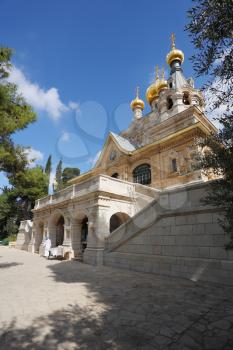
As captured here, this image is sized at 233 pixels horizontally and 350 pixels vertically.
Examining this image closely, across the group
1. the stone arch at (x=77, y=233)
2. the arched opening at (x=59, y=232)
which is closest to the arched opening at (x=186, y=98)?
the stone arch at (x=77, y=233)

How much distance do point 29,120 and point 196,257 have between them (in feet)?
34.0

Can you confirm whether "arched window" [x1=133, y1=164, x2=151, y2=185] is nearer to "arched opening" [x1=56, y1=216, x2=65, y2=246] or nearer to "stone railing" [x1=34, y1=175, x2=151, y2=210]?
"stone railing" [x1=34, y1=175, x2=151, y2=210]

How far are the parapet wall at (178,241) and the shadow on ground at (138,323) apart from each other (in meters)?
1.01

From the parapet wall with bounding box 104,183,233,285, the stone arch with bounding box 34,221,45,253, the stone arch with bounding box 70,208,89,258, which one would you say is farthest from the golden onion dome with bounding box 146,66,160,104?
the parapet wall with bounding box 104,183,233,285

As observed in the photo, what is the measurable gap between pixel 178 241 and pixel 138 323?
16.7 ft

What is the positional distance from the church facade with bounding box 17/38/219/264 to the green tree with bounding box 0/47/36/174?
5.16 m

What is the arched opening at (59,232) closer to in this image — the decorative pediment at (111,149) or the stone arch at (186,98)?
the decorative pediment at (111,149)

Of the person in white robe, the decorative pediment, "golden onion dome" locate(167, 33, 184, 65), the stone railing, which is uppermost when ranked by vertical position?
"golden onion dome" locate(167, 33, 184, 65)

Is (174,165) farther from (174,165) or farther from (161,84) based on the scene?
(161,84)

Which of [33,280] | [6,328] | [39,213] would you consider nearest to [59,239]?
[39,213]

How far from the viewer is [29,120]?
11.3m

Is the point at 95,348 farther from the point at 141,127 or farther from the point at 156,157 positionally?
the point at 141,127

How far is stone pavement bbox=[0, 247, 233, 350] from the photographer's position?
3.80 metres

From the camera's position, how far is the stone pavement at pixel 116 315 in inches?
150
